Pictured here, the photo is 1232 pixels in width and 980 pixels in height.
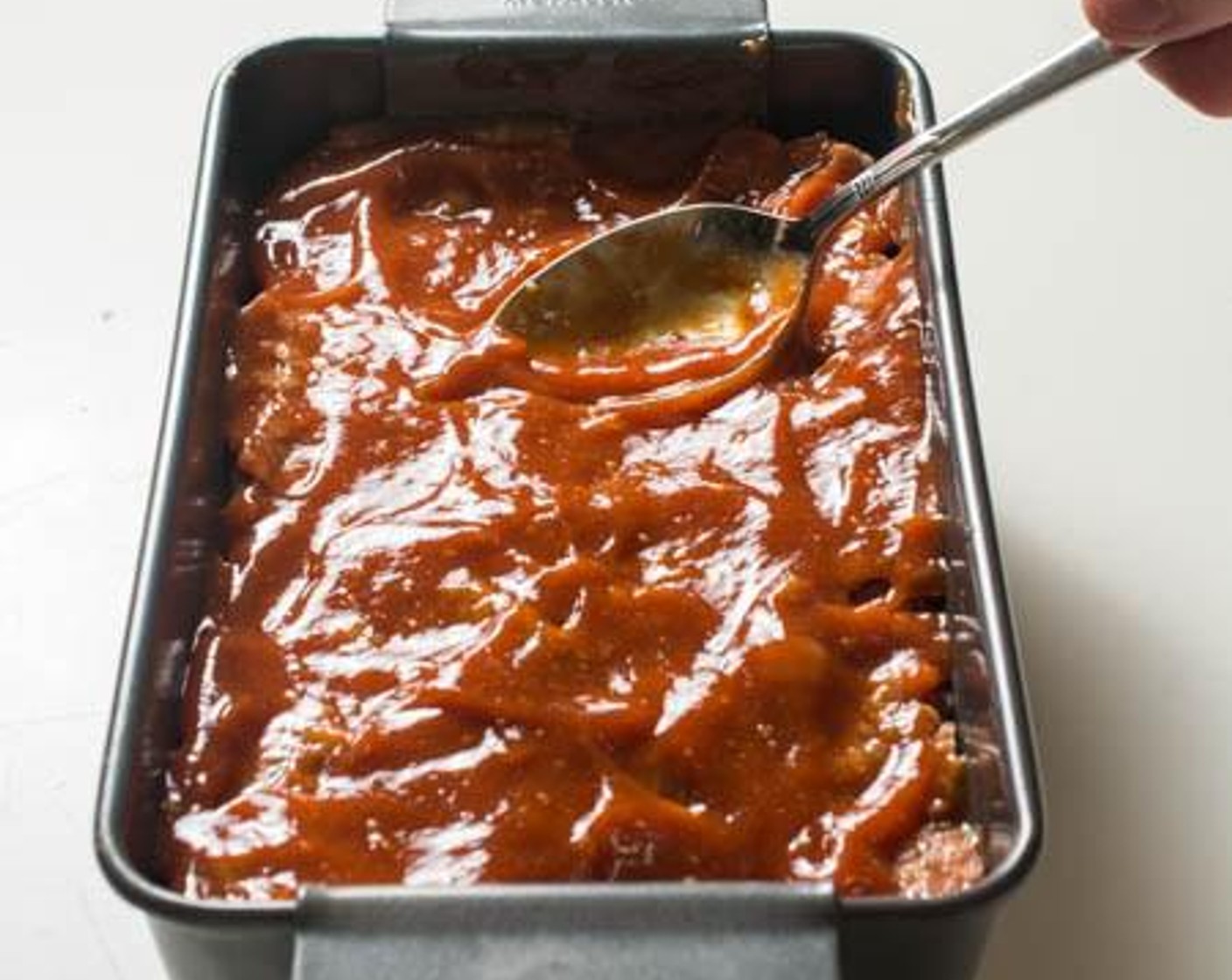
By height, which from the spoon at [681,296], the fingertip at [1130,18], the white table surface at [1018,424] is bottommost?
the white table surface at [1018,424]

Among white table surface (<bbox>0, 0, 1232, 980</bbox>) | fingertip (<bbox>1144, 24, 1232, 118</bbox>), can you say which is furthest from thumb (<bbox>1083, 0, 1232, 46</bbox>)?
white table surface (<bbox>0, 0, 1232, 980</bbox>)

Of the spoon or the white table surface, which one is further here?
the spoon

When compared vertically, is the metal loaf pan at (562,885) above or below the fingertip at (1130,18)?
below

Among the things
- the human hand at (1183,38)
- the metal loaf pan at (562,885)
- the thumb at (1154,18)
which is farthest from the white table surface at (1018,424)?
the thumb at (1154,18)

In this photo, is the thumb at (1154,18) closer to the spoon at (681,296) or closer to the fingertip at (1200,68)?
the fingertip at (1200,68)

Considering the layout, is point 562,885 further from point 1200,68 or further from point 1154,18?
point 1200,68

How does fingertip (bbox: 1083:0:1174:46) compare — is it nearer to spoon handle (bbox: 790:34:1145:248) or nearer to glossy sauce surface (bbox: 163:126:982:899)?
spoon handle (bbox: 790:34:1145:248)

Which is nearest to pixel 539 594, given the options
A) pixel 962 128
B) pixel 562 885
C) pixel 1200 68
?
pixel 562 885
